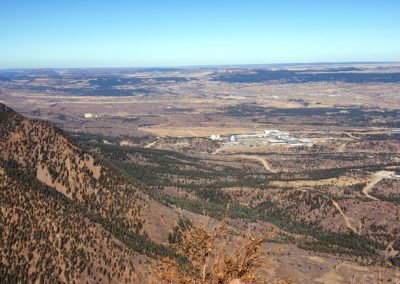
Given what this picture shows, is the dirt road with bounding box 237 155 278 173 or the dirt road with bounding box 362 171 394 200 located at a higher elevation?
the dirt road with bounding box 362 171 394 200

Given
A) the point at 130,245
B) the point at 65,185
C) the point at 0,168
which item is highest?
the point at 0,168

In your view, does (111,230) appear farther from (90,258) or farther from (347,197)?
(347,197)

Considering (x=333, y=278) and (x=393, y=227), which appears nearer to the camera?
(x=333, y=278)

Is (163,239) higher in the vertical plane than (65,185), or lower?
lower

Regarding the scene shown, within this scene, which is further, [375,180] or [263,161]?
[263,161]

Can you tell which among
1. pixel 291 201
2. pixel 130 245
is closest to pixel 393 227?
pixel 291 201

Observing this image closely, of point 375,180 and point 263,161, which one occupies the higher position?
point 375,180

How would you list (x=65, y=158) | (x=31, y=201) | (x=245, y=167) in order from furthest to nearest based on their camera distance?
(x=245, y=167) < (x=65, y=158) < (x=31, y=201)

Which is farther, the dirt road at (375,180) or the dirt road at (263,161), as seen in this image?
the dirt road at (263,161)

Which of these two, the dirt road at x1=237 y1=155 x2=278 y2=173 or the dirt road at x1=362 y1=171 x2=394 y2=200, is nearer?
the dirt road at x1=362 y1=171 x2=394 y2=200

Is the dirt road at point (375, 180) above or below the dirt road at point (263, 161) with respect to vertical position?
above

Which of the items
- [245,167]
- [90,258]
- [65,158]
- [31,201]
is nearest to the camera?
[90,258]
